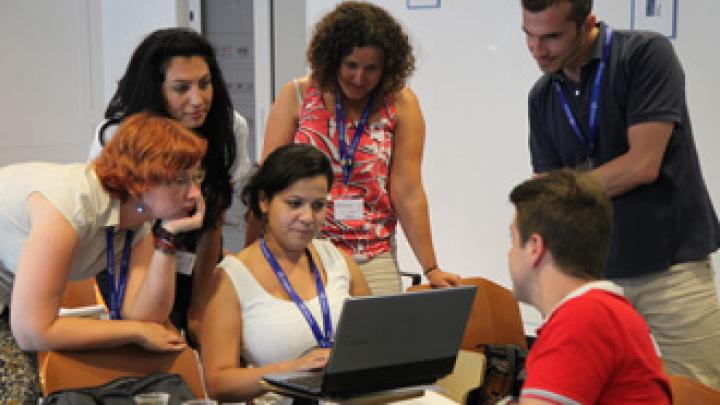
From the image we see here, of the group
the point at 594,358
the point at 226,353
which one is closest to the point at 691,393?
the point at 594,358

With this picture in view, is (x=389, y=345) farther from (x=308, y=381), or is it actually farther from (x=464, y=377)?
(x=464, y=377)

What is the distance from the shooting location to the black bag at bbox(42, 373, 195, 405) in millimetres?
1880

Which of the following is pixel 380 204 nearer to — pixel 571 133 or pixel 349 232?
pixel 349 232

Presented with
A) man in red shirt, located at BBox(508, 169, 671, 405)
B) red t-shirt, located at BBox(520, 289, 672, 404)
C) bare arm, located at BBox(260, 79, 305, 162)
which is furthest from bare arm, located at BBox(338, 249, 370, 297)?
red t-shirt, located at BBox(520, 289, 672, 404)

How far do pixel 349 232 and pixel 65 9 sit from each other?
4.20 m

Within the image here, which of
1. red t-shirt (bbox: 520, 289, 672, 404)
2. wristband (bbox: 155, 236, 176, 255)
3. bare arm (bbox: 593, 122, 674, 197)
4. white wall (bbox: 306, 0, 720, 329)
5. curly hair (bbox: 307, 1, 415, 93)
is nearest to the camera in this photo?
red t-shirt (bbox: 520, 289, 672, 404)

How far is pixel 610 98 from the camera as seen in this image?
8.19 ft

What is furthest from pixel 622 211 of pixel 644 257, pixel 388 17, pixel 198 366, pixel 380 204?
pixel 198 366

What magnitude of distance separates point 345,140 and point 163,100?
0.63 meters

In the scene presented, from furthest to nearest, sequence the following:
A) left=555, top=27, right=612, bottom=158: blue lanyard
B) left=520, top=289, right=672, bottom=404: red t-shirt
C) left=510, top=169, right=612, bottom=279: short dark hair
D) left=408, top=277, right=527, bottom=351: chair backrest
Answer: left=408, top=277, right=527, bottom=351: chair backrest < left=555, top=27, right=612, bottom=158: blue lanyard < left=510, top=169, right=612, bottom=279: short dark hair < left=520, top=289, right=672, bottom=404: red t-shirt

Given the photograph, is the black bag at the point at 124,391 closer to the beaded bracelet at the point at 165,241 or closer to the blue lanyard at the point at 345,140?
the beaded bracelet at the point at 165,241

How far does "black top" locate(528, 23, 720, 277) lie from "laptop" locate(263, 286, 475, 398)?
0.74 metres

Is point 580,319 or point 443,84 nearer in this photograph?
point 580,319

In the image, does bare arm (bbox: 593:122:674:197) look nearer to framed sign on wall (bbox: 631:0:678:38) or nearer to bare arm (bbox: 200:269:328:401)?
bare arm (bbox: 200:269:328:401)
